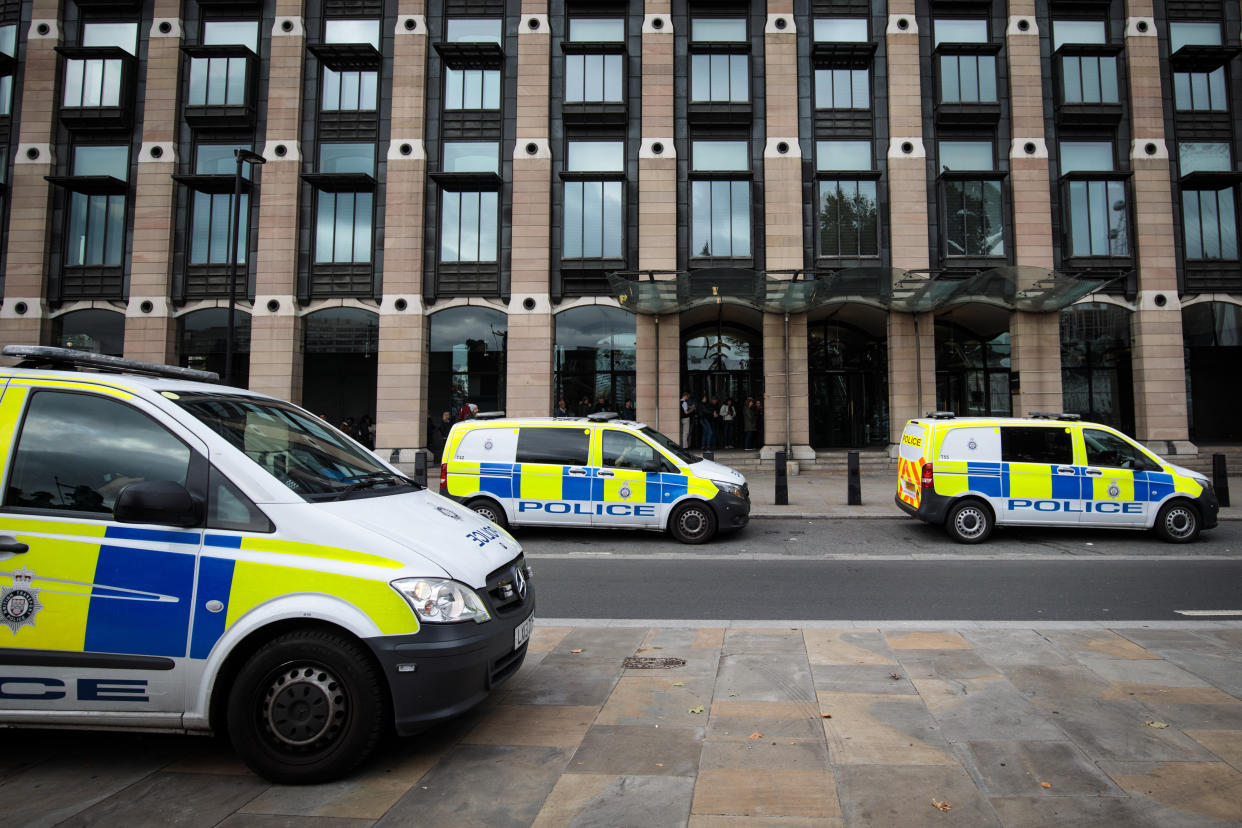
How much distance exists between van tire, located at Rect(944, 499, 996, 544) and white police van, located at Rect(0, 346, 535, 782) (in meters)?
8.81

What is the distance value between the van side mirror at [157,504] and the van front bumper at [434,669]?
1.00 meters

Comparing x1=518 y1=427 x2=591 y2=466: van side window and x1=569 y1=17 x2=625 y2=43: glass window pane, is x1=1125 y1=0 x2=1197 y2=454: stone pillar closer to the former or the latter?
x1=569 y1=17 x2=625 y2=43: glass window pane

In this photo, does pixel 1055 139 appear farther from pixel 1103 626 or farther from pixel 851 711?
pixel 851 711

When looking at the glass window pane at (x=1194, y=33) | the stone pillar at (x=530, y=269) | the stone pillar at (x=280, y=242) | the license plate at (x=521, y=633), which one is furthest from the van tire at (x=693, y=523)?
the glass window pane at (x=1194, y=33)

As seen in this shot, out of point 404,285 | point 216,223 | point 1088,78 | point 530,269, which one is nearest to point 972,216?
point 1088,78

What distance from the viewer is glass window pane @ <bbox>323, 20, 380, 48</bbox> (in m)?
21.8

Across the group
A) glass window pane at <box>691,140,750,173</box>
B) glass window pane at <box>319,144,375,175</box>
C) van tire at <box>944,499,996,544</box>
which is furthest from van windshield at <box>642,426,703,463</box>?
glass window pane at <box>319,144,375,175</box>

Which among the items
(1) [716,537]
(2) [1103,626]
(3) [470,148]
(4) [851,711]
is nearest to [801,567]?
(1) [716,537]

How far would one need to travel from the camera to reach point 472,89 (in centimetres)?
2148

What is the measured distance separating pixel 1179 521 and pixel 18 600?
12.8 m

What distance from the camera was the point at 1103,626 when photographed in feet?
18.4

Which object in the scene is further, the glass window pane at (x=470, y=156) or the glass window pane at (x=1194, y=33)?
the glass window pane at (x=1194, y=33)

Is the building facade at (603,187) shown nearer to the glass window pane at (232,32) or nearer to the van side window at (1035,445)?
the glass window pane at (232,32)

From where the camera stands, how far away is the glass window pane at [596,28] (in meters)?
21.6
